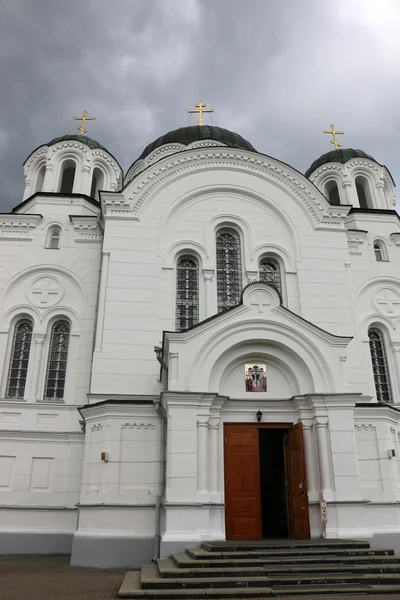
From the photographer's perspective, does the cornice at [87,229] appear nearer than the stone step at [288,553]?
No

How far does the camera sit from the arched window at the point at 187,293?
1484 cm

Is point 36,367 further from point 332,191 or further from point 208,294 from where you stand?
point 332,191

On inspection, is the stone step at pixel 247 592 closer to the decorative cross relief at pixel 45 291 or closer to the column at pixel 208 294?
the column at pixel 208 294

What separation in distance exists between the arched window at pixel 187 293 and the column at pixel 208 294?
0.32 metres

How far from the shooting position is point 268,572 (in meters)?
8.38

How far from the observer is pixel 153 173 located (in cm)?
1639

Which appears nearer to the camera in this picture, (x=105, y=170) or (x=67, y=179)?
(x=105, y=170)

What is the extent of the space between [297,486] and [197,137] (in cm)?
1572

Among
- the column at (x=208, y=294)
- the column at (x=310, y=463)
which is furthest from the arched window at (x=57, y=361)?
the column at (x=310, y=463)

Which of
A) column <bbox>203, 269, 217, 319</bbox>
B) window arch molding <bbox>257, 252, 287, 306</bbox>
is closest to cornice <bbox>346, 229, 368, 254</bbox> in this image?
window arch molding <bbox>257, 252, 287, 306</bbox>

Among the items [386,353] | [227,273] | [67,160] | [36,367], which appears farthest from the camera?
[67,160]

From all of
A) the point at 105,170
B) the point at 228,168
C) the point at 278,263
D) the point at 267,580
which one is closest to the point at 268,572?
the point at 267,580

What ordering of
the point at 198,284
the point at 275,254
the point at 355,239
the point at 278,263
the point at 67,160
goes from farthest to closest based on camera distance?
the point at 67,160
the point at 355,239
the point at 278,263
the point at 275,254
the point at 198,284

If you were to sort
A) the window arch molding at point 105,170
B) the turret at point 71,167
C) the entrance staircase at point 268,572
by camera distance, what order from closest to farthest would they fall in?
the entrance staircase at point 268,572
the turret at point 71,167
the window arch molding at point 105,170
